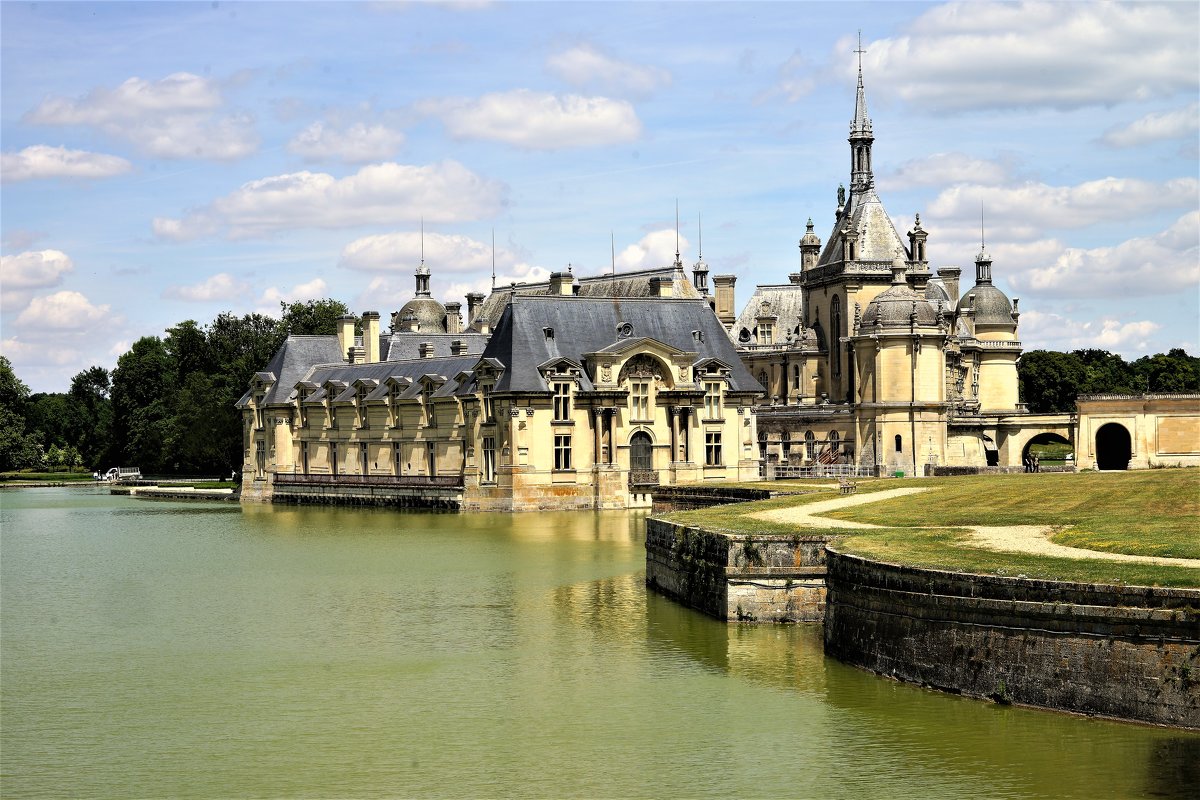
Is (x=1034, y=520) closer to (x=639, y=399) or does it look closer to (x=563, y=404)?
(x=563, y=404)

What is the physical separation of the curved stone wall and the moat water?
17.4 inches

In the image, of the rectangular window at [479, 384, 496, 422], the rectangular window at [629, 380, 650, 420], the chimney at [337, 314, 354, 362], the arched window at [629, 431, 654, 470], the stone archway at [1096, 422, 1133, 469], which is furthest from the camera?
→ the chimney at [337, 314, 354, 362]

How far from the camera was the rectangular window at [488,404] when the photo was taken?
80.7 m

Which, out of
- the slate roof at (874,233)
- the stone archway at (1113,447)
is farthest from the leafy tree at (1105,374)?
the stone archway at (1113,447)

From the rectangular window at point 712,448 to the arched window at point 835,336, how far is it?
25.3 meters

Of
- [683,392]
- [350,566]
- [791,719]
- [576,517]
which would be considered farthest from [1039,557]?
[683,392]

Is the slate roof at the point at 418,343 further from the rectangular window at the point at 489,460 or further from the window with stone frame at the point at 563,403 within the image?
the window with stone frame at the point at 563,403

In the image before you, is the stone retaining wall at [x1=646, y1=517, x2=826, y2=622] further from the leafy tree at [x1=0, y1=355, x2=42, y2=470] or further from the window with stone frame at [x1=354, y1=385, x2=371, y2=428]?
the leafy tree at [x1=0, y1=355, x2=42, y2=470]

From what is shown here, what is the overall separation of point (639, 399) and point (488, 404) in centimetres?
797

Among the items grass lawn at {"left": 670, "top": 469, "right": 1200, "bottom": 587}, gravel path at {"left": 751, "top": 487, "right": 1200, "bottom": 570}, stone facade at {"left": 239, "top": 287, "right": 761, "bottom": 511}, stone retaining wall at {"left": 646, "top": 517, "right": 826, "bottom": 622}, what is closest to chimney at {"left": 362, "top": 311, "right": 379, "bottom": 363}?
stone facade at {"left": 239, "top": 287, "right": 761, "bottom": 511}

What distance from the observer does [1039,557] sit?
97.3 feet

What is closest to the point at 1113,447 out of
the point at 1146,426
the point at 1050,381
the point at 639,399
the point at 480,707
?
the point at 1146,426

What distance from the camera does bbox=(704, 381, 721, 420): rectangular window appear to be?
83.9 metres

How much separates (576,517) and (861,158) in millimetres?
48583
